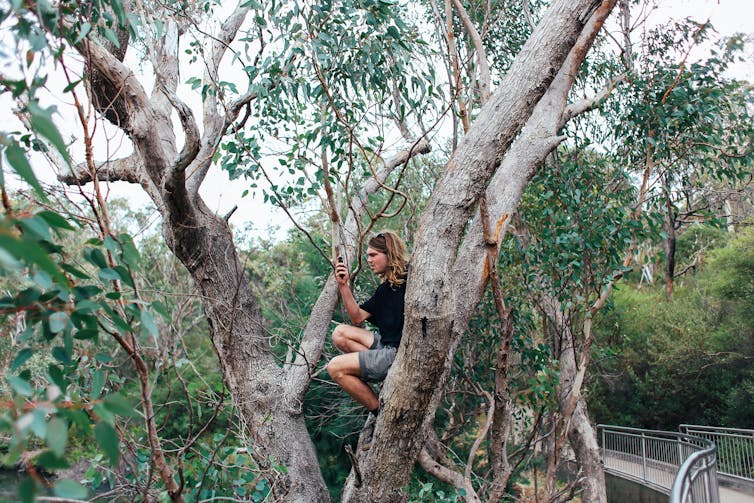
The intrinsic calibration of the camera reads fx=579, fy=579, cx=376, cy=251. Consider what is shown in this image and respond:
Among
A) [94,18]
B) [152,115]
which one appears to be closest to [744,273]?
[152,115]

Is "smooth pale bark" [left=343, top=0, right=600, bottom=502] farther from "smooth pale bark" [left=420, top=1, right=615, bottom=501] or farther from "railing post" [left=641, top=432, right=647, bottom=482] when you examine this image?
"railing post" [left=641, top=432, right=647, bottom=482]

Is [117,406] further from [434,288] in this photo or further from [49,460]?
[434,288]

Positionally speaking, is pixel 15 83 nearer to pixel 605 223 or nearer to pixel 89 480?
pixel 89 480

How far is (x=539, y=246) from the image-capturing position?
6590mm

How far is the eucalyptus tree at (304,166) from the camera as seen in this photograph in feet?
8.68

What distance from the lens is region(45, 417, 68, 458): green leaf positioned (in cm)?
81

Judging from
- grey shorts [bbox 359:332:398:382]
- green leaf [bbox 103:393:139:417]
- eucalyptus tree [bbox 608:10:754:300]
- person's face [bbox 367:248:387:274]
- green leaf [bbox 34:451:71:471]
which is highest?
eucalyptus tree [bbox 608:10:754:300]

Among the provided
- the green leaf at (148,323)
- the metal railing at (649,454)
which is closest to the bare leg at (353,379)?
the green leaf at (148,323)

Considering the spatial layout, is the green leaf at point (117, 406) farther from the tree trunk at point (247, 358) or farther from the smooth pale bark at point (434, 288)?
Result: the tree trunk at point (247, 358)

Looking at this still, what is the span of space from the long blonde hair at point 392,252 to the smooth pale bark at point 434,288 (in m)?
0.52

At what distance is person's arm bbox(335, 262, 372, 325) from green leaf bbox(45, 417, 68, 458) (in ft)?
7.99

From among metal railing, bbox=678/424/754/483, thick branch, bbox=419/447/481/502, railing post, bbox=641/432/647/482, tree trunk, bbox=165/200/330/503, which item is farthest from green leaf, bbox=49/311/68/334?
railing post, bbox=641/432/647/482

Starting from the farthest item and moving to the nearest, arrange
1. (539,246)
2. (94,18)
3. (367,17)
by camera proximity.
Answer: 1. (539,246)
2. (367,17)
3. (94,18)

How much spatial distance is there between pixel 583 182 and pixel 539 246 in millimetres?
1237
